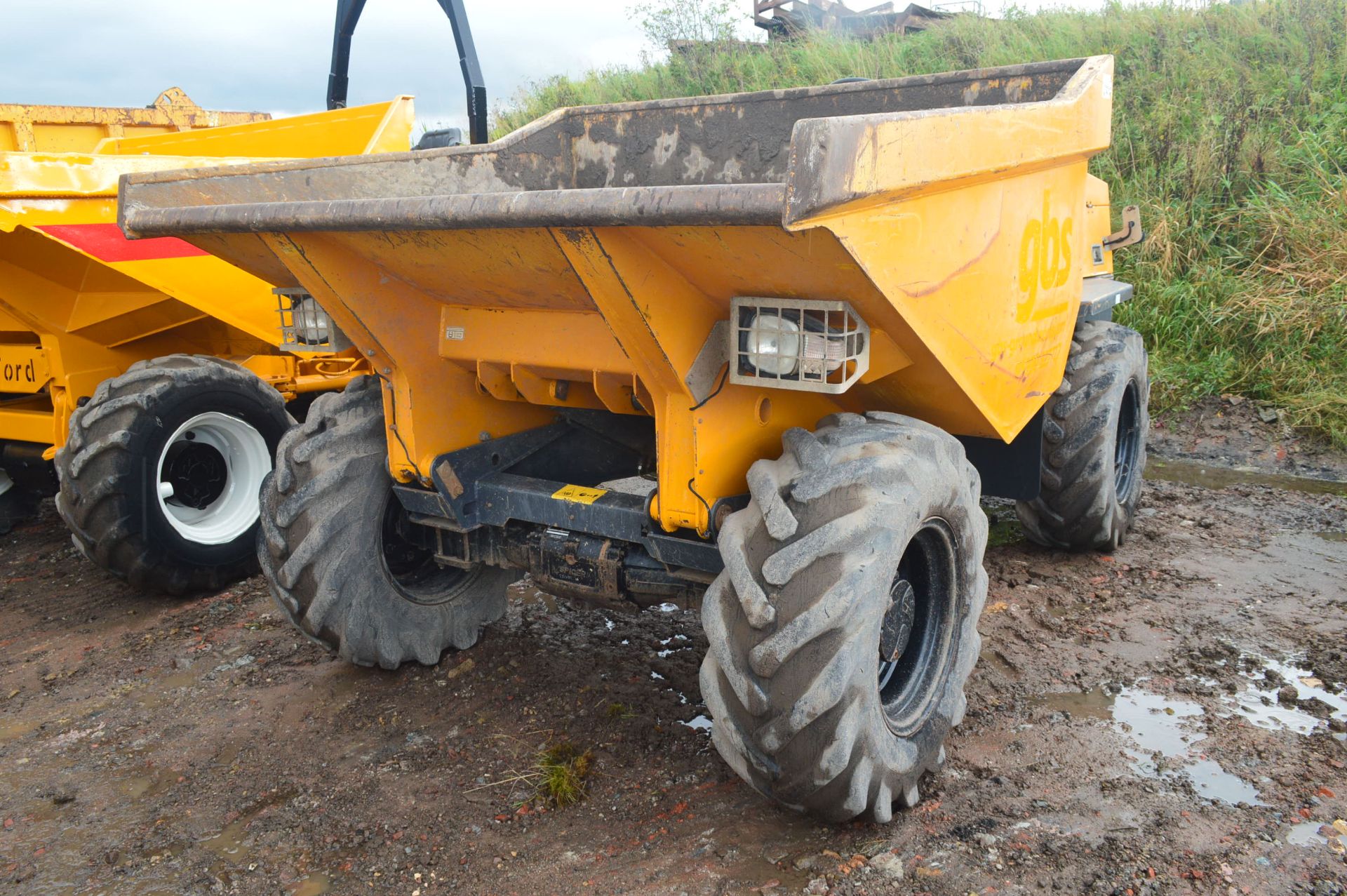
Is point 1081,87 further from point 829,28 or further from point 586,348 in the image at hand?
point 829,28

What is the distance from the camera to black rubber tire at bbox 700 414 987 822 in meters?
2.24

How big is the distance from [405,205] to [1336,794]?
8.84 ft

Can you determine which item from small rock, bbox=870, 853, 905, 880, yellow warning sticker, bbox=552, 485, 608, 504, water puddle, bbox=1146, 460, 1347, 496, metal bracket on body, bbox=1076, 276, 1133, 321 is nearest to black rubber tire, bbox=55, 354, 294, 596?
yellow warning sticker, bbox=552, 485, 608, 504

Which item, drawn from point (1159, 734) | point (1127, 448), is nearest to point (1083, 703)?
point (1159, 734)

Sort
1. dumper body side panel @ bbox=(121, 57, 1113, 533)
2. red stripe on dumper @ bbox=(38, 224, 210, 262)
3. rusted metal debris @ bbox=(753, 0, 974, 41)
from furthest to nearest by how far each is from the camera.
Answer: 1. rusted metal debris @ bbox=(753, 0, 974, 41)
2. red stripe on dumper @ bbox=(38, 224, 210, 262)
3. dumper body side panel @ bbox=(121, 57, 1113, 533)

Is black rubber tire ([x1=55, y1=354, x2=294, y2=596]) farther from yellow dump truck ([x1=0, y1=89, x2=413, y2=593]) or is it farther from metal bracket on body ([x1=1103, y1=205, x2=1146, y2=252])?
metal bracket on body ([x1=1103, y1=205, x2=1146, y2=252])

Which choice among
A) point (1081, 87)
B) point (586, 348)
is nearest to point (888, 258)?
point (586, 348)

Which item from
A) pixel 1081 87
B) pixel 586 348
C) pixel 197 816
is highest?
pixel 1081 87

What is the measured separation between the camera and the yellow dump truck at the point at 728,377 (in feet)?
7.27

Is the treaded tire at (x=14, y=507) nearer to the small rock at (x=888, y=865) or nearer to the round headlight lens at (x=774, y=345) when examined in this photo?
the round headlight lens at (x=774, y=345)

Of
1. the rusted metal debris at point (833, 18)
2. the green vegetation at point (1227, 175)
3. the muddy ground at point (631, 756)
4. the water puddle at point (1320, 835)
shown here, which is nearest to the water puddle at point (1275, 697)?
the muddy ground at point (631, 756)

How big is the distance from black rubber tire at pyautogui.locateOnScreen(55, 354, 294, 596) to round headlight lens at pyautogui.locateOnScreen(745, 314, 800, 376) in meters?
2.88

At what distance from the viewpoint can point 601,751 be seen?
118 inches

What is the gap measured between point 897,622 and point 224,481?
10.7 feet
